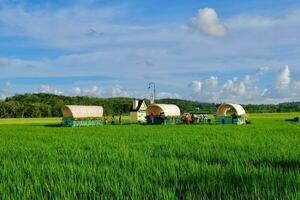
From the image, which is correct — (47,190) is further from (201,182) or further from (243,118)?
(243,118)

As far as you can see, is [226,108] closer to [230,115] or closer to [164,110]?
[230,115]

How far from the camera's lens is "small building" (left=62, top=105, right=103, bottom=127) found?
37656 mm

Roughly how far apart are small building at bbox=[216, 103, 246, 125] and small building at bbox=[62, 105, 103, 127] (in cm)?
1129

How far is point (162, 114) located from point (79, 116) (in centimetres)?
760

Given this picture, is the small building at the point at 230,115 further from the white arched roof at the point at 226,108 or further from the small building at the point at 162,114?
the small building at the point at 162,114

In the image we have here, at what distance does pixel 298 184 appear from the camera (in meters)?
6.05

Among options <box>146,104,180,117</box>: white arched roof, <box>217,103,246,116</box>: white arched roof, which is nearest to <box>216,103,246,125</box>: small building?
<box>217,103,246,116</box>: white arched roof

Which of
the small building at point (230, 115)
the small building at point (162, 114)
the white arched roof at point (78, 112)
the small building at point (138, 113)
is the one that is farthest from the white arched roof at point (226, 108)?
the white arched roof at point (78, 112)

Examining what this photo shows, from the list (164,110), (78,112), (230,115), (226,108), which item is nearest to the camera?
(78,112)

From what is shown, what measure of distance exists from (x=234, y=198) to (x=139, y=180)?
1667 mm

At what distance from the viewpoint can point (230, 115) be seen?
127 ft

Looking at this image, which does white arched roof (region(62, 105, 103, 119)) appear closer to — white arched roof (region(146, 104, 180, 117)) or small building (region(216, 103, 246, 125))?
white arched roof (region(146, 104, 180, 117))

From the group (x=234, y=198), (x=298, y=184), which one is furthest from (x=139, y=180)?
(x=298, y=184)

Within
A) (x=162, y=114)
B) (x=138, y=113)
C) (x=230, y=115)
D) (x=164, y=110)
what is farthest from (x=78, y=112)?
(x=230, y=115)
